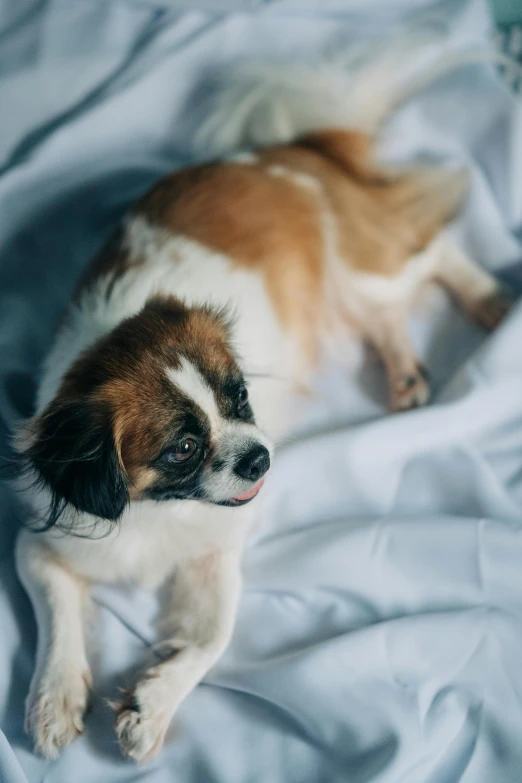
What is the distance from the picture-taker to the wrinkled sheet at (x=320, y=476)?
107 centimetres

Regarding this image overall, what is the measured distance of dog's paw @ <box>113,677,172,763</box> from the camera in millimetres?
1046

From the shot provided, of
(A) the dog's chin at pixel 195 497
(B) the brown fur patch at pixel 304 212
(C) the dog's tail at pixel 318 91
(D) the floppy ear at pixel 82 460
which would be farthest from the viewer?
(C) the dog's tail at pixel 318 91

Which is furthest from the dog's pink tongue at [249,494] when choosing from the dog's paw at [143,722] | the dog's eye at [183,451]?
the dog's paw at [143,722]

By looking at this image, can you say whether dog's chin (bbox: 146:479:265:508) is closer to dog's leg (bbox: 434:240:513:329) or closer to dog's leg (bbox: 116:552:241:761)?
dog's leg (bbox: 116:552:241:761)

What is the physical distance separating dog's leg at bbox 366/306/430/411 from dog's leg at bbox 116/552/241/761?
0.53 m

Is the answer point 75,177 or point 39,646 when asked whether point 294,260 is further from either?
point 39,646

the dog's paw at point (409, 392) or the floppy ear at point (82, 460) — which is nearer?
the floppy ear at point (82, 460)

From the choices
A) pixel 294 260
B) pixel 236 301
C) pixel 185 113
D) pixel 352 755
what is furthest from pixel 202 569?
pixel 185 113

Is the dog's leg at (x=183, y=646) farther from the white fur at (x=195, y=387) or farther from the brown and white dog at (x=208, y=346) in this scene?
the white fur at (x=195, y=387)

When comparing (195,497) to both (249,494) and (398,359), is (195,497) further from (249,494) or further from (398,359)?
(398,359)

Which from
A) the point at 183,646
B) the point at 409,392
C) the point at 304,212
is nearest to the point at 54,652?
the point at 183,646

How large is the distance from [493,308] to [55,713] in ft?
3.96

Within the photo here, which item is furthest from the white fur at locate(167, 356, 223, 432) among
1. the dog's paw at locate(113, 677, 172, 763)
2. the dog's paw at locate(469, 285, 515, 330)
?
the dog's paw at locate(469, 285, 515, 330)

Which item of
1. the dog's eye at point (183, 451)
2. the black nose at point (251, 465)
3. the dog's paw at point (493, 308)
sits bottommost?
the dog's paw at point (493, 308)
